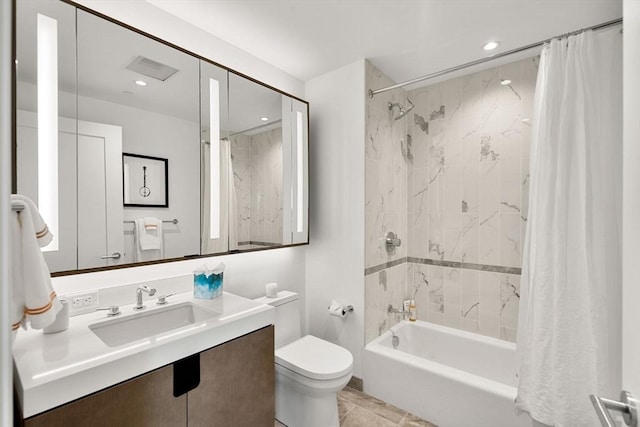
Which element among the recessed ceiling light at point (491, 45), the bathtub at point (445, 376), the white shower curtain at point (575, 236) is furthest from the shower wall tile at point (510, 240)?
the recessed ceiling light at point (491, 45)

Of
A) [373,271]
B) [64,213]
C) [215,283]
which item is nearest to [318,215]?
[373,271]

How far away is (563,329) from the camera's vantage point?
159 centimetres

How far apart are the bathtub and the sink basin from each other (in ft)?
4.40

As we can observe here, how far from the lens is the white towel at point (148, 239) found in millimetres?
1591

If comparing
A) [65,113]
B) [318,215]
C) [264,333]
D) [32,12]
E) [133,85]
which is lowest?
[264,333]

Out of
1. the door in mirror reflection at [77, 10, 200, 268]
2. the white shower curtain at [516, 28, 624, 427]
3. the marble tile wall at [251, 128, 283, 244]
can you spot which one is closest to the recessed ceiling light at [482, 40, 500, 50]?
the white shower curtain at [516, 28, 624, 427]

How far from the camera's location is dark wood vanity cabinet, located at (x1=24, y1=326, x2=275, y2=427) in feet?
3.37

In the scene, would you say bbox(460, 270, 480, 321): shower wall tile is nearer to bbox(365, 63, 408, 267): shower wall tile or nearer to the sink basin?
bbox(365, 63, 408, 267): shower wall tile

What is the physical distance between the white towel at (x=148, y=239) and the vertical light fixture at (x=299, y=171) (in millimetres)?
1034

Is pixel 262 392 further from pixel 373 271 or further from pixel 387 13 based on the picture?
pixel 387 13

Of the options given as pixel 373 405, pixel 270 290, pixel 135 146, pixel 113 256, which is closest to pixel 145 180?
pixel 135 146

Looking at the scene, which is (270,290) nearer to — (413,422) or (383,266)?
(383,266)

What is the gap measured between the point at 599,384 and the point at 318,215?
198 cm

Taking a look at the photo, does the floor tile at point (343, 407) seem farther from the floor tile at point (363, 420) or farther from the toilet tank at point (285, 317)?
the toilet tank at point (285, 317)
